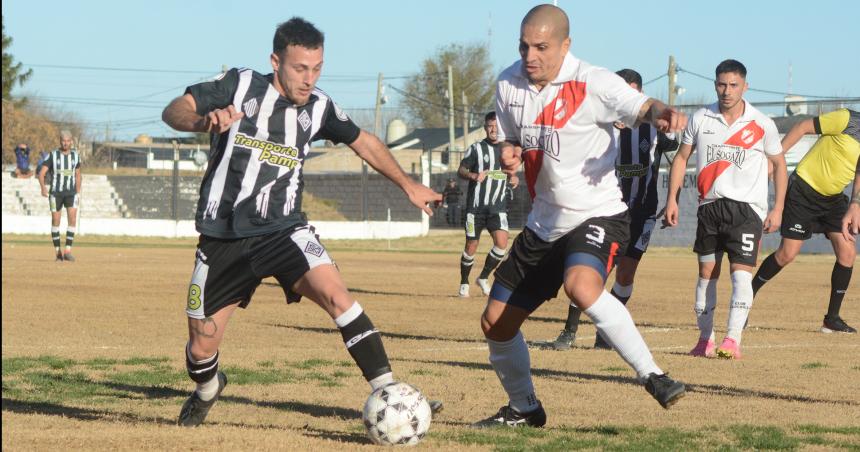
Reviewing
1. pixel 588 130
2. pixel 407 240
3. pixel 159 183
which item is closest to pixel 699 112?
pixel 588 130

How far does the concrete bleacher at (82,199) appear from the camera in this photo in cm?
4834

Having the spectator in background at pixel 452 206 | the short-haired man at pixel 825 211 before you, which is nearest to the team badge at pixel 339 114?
the short-haired man at pixel 825 211

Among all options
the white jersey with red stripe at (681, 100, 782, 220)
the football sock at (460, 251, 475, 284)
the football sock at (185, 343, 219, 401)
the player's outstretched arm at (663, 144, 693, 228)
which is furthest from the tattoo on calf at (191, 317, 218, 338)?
the football sock at (460, 251, 475, 284)

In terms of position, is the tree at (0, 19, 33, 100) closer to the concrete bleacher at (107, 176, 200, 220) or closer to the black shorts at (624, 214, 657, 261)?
the concrete bleacher at (107, 176, 200, 220)

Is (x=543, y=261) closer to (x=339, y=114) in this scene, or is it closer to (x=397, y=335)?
(x=339, y=114)

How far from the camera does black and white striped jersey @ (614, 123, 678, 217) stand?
9.82 meters

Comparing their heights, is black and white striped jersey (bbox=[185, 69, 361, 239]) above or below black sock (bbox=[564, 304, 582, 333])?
above

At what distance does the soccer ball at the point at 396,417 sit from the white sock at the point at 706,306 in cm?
447

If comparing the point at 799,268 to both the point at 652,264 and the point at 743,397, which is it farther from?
the point at 743,397

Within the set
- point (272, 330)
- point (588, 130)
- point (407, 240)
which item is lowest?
point (407, 240)

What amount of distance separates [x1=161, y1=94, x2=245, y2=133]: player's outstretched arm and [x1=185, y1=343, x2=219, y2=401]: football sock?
1.31m

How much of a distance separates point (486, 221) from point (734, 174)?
A: 7.27 meters

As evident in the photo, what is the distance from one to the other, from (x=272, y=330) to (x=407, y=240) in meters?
29.6

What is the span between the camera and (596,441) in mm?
5824
